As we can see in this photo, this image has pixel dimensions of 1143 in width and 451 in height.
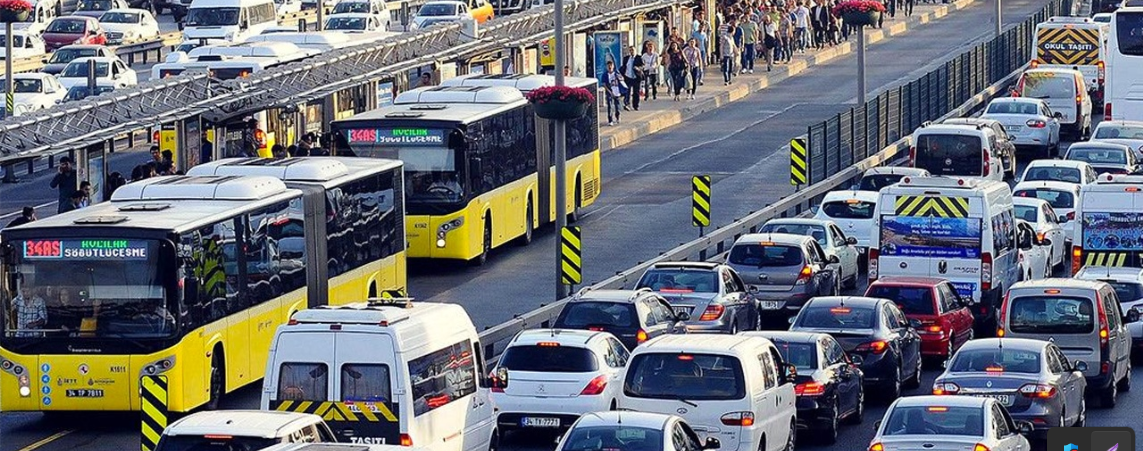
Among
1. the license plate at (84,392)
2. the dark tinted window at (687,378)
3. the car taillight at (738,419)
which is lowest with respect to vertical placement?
the license plate at (84,392)

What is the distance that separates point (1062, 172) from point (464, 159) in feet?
39.5

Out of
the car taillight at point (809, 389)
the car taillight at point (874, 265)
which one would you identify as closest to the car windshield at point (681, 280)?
the car taillight at point (874, 265)

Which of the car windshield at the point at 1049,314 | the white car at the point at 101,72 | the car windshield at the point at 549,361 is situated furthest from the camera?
the white car at the point at 101,72

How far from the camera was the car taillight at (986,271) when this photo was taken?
110 ft

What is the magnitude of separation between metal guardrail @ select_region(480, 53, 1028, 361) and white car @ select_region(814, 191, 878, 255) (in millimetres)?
1052

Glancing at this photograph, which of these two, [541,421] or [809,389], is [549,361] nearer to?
[541,421]

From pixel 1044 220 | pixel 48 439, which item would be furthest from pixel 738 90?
pixel 48 439

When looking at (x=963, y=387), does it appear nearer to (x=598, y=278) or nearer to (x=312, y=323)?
(x=312, y=323)

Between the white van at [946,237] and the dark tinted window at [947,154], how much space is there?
10237 millimetres

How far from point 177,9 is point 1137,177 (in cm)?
5427

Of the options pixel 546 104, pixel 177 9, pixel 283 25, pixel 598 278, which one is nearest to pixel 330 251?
pixel 546 104

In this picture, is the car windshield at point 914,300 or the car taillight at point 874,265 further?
the car taillight at point 874,265

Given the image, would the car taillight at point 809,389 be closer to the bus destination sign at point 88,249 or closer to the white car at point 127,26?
the bus destination sign at point 88,249

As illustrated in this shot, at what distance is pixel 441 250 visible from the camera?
3794 centimetres
